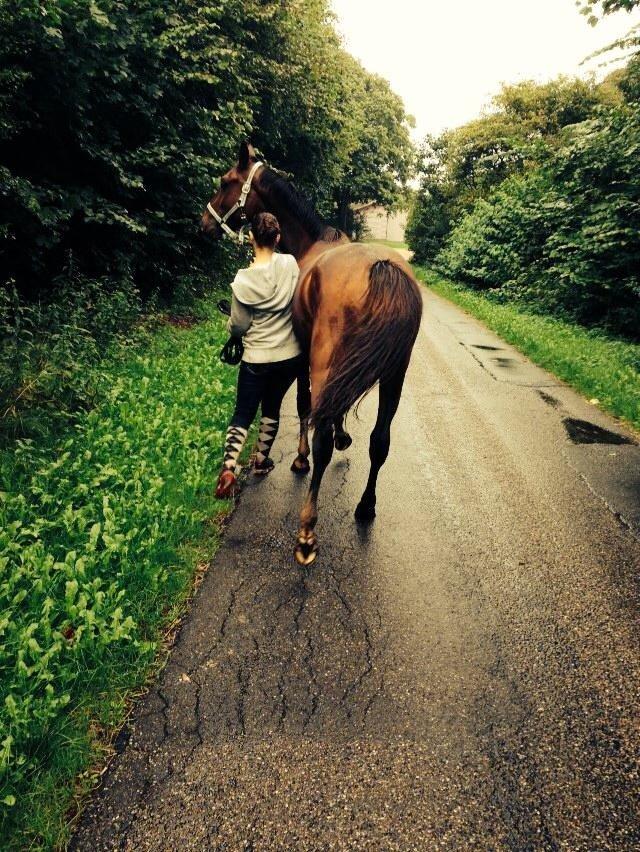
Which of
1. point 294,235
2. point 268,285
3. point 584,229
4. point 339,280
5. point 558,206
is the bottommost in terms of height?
point 268,285

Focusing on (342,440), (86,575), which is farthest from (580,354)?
(86,575)

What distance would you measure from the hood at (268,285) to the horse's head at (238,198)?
121 centimetres

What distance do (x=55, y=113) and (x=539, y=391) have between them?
743 centimetres

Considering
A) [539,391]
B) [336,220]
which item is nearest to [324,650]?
[539,391]

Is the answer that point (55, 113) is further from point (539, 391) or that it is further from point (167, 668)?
point (539, 391)

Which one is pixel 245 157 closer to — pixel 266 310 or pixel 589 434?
pixel 266 310

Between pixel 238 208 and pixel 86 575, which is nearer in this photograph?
pixel 86 575

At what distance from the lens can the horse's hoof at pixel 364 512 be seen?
3.58 meters

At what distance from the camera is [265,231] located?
3244 mm

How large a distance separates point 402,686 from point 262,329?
2.46 m

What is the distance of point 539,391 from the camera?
7230 millimetres

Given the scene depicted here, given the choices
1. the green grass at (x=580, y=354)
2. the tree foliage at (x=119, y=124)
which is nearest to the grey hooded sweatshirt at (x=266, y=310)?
the tree foliage at (x=119, y=124)

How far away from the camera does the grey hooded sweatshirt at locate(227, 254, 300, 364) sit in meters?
3.31

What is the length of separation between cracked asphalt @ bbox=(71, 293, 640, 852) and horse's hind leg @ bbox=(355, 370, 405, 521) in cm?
13
